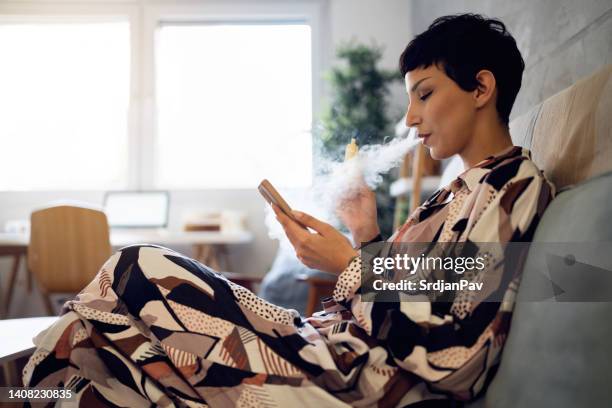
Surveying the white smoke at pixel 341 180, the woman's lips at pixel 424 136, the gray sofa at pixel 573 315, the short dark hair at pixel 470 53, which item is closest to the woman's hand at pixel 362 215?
the white smoke at pixel 341 180

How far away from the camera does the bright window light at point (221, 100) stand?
15.8ft

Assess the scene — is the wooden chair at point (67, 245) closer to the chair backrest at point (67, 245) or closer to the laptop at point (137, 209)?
the chair backrest at point (67, 245)

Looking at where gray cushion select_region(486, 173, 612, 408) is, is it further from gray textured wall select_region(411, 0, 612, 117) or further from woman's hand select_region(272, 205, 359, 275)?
gray textured wall select_region(411, 0, 612, 117)

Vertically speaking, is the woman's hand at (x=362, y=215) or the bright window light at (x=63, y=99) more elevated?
the bright window light at (x=63, y=99)

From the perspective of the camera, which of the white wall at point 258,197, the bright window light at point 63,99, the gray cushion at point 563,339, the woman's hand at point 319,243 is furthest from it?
the bright window light at point 63,99

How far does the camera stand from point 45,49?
15.8 feet

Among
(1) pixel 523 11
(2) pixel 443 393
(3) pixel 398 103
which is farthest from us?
(3) pixel 398 103

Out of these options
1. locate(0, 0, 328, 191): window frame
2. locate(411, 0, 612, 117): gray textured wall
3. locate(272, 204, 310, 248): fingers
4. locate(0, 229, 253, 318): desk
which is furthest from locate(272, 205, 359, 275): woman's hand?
locate(0, 0, 328, 191): window frame

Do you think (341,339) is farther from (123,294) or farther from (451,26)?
(451,26)

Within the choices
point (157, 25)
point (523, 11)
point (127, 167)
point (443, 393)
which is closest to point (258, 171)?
point (127, 167)

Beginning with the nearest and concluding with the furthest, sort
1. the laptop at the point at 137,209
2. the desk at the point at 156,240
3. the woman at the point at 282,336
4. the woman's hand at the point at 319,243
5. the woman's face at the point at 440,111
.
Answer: the woman at the point at 282,336 → the woman's hand at the point at 319,243 → the woman's face at the point at 440,111 → the desk at the point at 156,240 → the laptop at the point at 137,209

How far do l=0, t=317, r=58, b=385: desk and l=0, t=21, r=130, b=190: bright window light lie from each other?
3.09 metres

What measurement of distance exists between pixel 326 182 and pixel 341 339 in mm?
552

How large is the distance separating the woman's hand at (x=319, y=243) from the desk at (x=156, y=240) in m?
2.70
